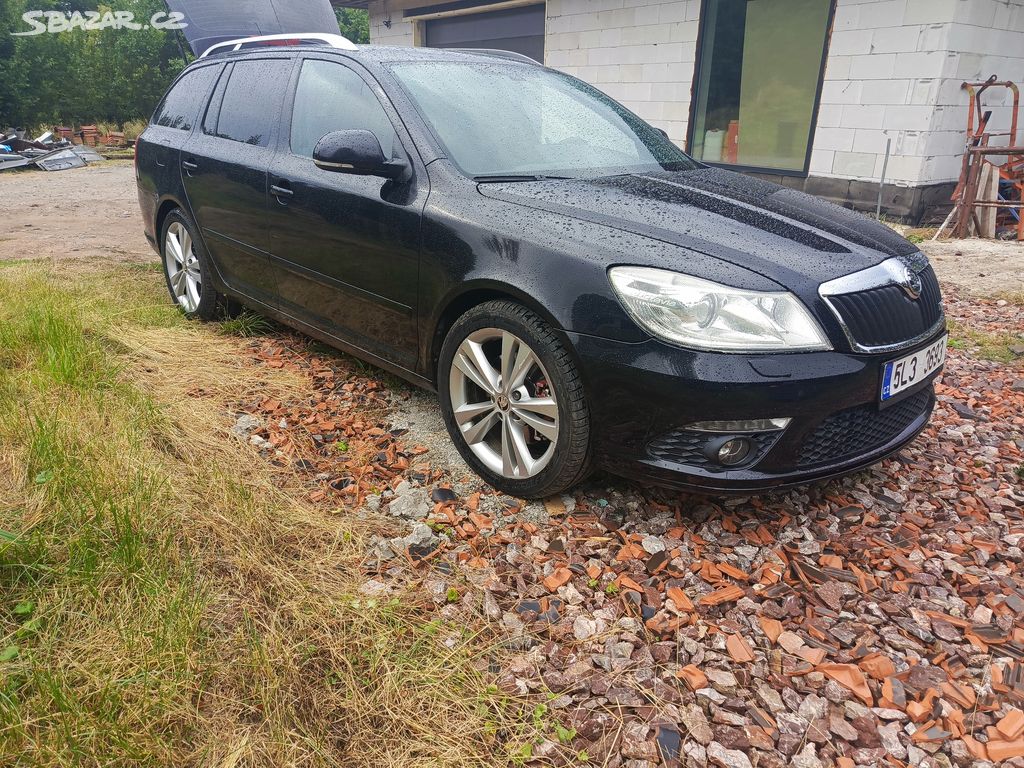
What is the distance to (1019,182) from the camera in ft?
25.7

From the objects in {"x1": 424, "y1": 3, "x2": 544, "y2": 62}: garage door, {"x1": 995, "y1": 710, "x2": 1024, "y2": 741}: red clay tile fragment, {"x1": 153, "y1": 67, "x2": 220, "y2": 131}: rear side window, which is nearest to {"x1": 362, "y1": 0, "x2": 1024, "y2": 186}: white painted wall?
{"x1": 424, "y1": 3, "x2": 544, "y2": 62}: garage door

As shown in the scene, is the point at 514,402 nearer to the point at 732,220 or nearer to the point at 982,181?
the point at 732,220

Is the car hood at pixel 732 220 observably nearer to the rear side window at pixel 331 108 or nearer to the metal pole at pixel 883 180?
the rear side window at pixel 331 108

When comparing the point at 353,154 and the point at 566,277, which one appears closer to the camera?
the point at 566,277

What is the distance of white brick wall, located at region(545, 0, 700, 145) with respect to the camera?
9875mm

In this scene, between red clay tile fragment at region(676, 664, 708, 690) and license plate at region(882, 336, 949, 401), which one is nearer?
red clay tile fragment at region(676, 664, 708, 690)

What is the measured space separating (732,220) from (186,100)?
12.4 feet

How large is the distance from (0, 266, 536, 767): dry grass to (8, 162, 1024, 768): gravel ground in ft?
0.55

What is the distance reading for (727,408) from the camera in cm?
228


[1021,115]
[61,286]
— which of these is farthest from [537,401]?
[1021,115]

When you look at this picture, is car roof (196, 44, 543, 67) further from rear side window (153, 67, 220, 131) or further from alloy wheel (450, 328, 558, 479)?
alloy wheel (450, 328, 558, 479)

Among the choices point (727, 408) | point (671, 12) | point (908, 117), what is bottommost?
point (727, 408)

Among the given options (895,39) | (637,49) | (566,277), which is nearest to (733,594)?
(566,277)

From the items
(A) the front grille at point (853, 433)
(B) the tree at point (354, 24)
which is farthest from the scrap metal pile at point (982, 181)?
(B) the tree at point (354, 24)
